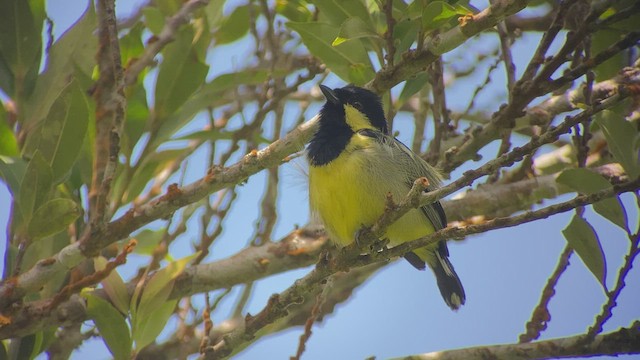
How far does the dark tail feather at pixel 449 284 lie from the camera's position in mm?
3961

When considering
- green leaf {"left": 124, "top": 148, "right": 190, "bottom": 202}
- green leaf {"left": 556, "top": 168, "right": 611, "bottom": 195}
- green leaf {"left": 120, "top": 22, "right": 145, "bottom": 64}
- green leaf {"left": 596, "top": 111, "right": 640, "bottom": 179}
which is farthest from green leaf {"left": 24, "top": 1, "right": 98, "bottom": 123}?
green leaf {"left": 596, "top": 111, "right": 640, "bottom": 179}

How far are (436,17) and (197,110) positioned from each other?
1438 millimetres

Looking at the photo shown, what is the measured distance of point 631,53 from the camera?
12.6ft

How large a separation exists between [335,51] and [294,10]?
1063 mm

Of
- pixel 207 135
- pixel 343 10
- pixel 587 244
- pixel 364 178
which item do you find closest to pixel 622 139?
pixel 587 244

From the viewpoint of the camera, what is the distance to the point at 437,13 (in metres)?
2.84

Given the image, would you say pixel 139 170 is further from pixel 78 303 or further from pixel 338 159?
pixel 338 159

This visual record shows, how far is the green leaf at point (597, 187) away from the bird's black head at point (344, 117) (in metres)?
1.27

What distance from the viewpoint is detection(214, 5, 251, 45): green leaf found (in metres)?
4.43

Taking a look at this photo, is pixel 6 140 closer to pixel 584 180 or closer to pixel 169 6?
pixel 169 6

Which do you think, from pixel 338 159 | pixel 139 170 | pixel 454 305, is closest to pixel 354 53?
pixel 338 159

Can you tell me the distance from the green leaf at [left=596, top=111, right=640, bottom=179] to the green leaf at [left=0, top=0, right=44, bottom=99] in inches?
113

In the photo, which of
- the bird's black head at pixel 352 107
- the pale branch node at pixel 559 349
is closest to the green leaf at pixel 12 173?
the bird's black head at pixel 352 107

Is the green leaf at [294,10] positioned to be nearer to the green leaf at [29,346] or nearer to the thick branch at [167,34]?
the thick branch at [167,34]
